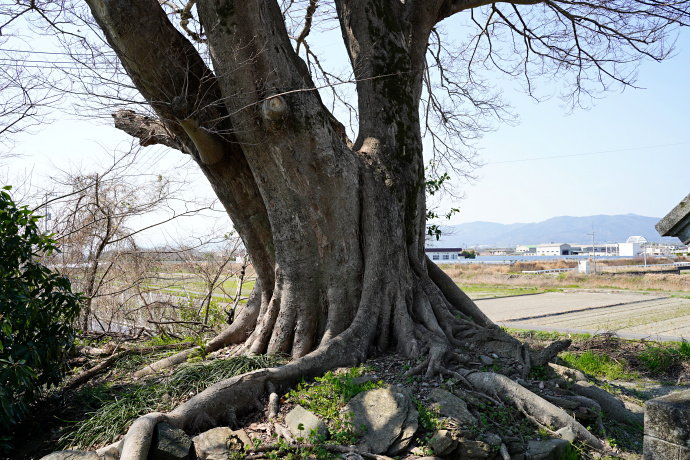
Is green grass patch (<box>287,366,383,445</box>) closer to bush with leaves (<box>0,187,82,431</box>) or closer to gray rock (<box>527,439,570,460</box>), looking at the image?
gray rock (<box>527,439,570,460</box>)

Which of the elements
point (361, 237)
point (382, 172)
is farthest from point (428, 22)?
point (361, 237)

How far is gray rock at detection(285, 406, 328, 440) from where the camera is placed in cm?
407

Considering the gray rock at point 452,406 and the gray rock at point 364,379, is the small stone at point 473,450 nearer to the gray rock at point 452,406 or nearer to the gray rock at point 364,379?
the gray rock at point 452,406

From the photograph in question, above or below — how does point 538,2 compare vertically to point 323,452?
above

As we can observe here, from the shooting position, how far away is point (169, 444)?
3.78 m

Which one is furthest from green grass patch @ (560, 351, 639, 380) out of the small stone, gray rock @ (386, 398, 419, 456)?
gray rock @ (386, 398, 419, 456)

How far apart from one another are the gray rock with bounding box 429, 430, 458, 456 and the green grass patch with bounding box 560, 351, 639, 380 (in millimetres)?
4453

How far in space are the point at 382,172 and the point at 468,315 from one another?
2.43 m

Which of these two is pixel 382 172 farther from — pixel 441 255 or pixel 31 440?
pixel 441 255

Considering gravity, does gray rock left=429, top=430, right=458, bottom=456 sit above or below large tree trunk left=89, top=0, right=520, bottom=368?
below

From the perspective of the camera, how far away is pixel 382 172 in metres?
6.46

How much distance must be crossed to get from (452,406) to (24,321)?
4.10 meters

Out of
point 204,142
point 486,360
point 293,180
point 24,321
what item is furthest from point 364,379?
point 24,321

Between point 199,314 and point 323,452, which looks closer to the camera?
point 323,452
